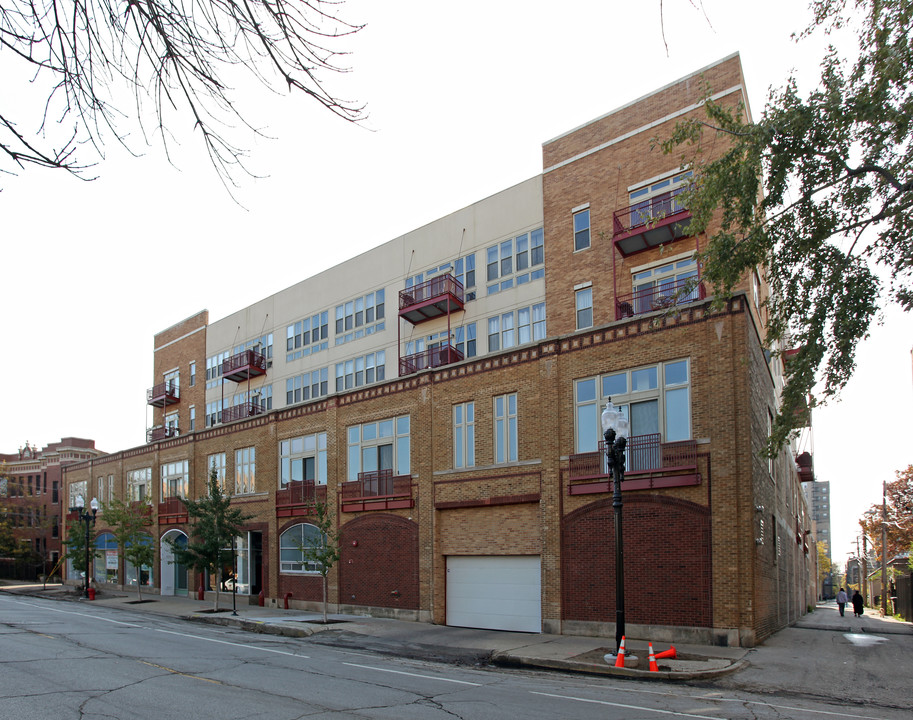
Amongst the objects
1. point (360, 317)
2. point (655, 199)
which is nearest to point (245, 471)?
point (360, 317)

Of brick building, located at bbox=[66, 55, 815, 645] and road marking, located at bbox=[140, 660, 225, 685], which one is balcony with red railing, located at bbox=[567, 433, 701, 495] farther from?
road marking, located at bbox=[140, 660, 225, 685]

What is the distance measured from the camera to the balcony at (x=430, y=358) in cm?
3036

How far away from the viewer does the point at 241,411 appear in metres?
42.4

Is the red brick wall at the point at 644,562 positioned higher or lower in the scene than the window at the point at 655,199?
lower

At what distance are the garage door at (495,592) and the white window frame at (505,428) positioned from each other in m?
3.13

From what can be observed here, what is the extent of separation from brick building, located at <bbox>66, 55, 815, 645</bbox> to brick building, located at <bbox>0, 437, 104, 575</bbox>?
38.4 meters

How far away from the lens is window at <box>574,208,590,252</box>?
26.6 m

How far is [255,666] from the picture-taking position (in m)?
14.8

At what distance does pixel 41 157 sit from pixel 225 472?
3501 centimetres

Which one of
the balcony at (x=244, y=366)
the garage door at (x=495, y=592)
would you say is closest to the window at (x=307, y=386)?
the balcony at (x=244, y=366)

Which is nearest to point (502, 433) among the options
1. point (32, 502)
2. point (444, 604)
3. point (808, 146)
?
point (444, 604)

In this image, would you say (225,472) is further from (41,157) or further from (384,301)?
(41,157)

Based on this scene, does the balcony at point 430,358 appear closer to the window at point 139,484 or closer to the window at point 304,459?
the window at point 304,459

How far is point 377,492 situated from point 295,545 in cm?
631
